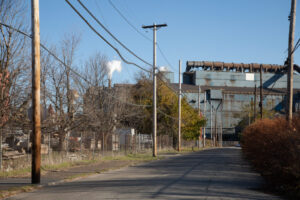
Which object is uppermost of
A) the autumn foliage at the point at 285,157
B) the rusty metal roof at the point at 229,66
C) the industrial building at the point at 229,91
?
the rusty metal roof at the point at 229,66

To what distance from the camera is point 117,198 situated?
9.63 m

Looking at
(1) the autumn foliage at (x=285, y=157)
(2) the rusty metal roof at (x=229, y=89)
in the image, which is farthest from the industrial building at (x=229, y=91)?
(1) the autumn foliage at (x=285, y=157)

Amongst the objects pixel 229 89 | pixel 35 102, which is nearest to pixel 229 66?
pixel 229 89

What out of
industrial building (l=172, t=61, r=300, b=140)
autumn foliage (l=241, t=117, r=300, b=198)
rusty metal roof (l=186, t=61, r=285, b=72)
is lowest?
autumn foliage (l=241, t=117, r=300, b=198)

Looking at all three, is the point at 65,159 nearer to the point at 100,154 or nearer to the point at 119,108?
the point at 100,154

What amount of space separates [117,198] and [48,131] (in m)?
15.2

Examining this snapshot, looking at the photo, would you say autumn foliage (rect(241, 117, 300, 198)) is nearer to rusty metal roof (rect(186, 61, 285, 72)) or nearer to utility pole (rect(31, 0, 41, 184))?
utility pole (rect(31, 0, 41, 184))

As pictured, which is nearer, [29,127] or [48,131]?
[29,127]

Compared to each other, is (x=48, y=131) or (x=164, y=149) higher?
(x=48, y=131)

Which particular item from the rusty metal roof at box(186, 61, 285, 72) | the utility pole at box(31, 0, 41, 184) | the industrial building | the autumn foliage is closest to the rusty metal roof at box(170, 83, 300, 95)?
the industrial building

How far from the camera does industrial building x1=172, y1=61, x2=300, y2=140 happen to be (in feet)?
262

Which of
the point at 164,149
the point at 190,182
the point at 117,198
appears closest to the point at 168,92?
the point at 164,149

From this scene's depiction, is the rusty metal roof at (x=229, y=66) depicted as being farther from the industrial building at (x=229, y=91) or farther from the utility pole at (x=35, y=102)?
the utility pole at (x=35, y=102)

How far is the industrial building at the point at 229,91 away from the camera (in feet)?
262
